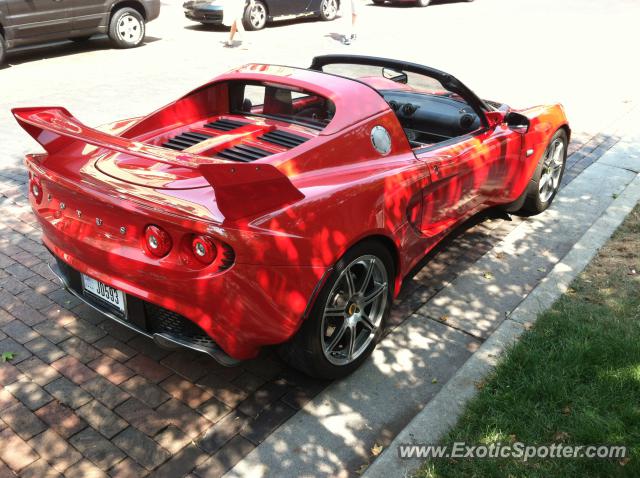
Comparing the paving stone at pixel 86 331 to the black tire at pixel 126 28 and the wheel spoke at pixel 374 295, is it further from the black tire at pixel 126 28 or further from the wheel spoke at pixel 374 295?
the black tire at pixel 126 28

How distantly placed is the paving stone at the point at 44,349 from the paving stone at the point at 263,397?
119 centimetres

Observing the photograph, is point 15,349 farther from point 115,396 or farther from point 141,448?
point 141,448

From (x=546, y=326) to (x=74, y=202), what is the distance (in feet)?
9.29

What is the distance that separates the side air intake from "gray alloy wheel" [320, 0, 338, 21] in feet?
44.3

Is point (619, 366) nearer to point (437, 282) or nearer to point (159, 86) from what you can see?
point (437, 282)

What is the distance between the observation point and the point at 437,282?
4.77m

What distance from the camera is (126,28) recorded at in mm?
12703

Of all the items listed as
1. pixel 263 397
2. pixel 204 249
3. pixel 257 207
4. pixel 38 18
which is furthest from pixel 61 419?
pixel 38 18

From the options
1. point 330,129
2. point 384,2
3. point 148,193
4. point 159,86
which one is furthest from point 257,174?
point 384,2

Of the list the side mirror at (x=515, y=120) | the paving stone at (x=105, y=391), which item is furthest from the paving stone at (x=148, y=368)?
the side mirror at (x=515, y=120)

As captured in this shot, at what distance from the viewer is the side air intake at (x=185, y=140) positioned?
4.03m

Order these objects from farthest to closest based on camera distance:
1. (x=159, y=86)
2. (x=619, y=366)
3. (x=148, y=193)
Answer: (x=159, y=86)
(x=619, y=366)
(x=148, y=193)

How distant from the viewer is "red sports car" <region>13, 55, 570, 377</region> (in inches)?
118

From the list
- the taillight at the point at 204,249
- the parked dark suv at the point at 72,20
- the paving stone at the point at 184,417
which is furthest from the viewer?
the parked dark suv at the point at 72,20
